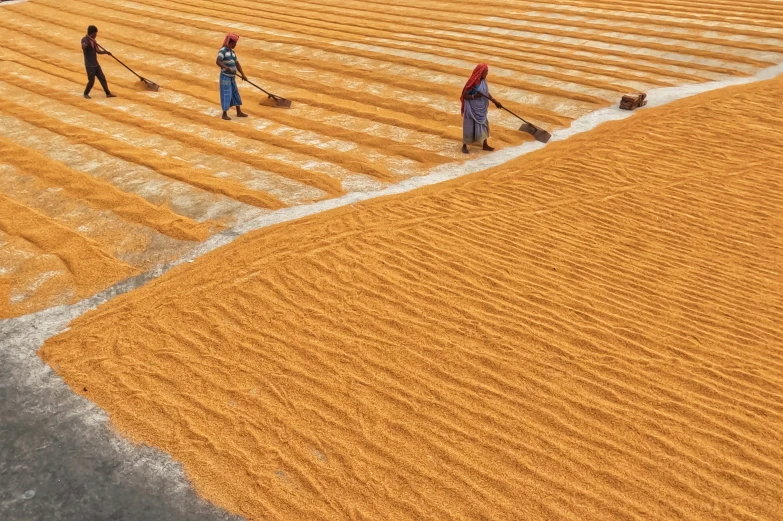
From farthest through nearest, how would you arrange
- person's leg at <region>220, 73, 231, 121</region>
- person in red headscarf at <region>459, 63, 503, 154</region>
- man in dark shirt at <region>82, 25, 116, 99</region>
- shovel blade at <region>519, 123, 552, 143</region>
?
man in dark shirt at <region>82, 25, 116, 99</region> → person's leg at <region>220, 73, 231, 121</region> → shovel blade at <region>519, 123, 552, 143</region> → person in red headscarf at <region>459, 63, 503, 154</region>

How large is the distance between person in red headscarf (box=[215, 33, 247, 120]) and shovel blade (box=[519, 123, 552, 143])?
453 centimetres

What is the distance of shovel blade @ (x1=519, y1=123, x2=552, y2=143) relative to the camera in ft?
32.3

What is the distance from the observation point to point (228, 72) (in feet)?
33.5

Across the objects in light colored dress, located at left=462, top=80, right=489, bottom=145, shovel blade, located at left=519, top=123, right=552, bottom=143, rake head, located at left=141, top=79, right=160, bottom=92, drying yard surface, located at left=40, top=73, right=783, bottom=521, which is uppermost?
light colored dress, located at left=462, top=80, right=489, bottom=145

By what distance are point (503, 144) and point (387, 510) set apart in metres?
6.86

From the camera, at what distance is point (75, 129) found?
33.8 ft

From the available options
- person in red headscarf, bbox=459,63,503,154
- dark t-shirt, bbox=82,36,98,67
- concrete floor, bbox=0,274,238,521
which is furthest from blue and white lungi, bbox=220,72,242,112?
concrete floor, bbox=0,274,238,521

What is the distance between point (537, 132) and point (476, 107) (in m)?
1.35

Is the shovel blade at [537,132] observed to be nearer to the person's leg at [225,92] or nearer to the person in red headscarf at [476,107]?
the person in red headscarf at [476,107]

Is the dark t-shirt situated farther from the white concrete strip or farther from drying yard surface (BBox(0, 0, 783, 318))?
the white concrete strip

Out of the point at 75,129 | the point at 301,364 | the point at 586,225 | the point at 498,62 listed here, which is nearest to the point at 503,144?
the point at 586,225

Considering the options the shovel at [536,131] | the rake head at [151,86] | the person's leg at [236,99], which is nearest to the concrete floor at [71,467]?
the person's leg at [236,99]

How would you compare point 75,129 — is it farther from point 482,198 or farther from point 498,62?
point 498,62

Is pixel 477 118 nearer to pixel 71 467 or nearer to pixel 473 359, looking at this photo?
pixel 473 359
